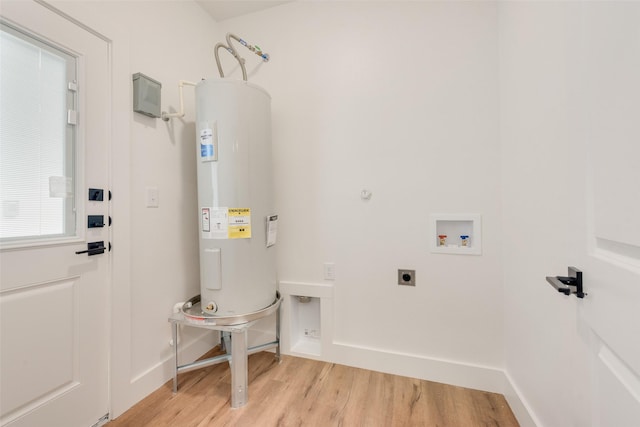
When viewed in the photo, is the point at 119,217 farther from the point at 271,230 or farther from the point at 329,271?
the point at 329,271

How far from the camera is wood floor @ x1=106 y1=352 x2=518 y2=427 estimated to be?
130 cm

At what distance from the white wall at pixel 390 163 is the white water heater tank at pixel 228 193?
0.45 metres

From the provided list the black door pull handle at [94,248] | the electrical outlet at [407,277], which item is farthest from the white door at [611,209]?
the black door pull handle at [94,248]

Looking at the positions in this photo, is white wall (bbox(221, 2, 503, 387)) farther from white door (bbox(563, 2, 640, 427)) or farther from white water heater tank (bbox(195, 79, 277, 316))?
white door (bbox(563, 2, 640, 427))

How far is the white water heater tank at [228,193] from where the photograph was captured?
1.45 meters

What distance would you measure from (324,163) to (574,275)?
4.70ft

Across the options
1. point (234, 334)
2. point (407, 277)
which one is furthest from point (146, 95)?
point (407, 277)

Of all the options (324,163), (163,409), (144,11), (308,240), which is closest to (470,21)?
(324,163)

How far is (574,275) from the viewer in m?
0.72

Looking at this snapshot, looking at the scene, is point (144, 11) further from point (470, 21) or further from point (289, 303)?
point (289, 303)

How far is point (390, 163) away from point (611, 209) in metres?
1.19

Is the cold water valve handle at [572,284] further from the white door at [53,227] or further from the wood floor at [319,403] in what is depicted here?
the white door at [53,227]

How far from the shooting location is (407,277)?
5.45 feet

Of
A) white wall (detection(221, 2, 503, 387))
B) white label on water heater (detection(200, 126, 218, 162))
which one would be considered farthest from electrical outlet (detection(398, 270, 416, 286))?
white label on water heater (detection(200, 126, 218, 162))
